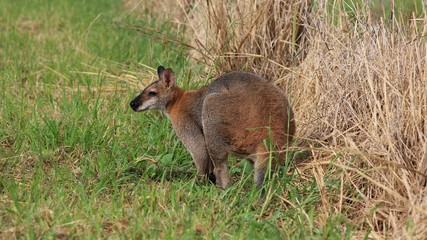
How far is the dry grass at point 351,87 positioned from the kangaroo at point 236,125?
33cm

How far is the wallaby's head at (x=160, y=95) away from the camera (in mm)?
6551

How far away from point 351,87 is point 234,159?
112 cm

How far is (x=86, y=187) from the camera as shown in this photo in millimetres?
5801

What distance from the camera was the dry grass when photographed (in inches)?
206

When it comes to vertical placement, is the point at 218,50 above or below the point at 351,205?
above

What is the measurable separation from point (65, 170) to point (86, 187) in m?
0.33

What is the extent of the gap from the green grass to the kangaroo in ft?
0.61

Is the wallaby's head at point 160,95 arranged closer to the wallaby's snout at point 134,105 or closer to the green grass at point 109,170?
the wallaby's snout at point 134,105

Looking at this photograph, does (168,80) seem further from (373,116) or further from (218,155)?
(373,116)

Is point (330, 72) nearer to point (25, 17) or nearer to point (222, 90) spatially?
point (222, 90)

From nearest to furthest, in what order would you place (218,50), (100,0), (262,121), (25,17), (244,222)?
(244,222), (262,121), (218,50), (25,17), (100,0)

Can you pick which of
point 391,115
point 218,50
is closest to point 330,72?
point 391,115

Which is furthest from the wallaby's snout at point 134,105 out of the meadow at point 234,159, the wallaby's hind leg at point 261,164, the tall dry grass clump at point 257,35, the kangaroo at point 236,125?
the wallaby's hind leg at point 261,164

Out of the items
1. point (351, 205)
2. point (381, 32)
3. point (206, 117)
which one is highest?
point (381, 32)
